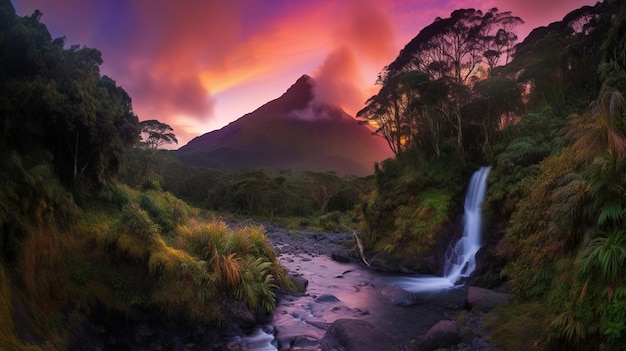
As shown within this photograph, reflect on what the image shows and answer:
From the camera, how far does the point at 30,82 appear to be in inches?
312

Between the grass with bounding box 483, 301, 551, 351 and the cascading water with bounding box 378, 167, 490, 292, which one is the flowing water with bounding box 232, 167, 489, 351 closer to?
the cascading water with bounding box 378, 167, 490, 292

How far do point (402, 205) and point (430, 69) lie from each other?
11914 millimetres

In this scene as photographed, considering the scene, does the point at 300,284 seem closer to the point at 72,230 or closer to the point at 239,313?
the point at 239,313

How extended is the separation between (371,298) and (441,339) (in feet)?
16.7

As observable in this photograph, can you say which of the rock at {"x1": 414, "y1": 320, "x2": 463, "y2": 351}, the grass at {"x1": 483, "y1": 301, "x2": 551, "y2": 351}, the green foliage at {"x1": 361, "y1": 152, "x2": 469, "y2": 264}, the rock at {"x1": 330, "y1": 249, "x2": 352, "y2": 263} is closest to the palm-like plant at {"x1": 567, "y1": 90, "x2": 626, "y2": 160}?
the grass at {"x1": 483, "y1": 301, "x2": 551, "y2": 351}

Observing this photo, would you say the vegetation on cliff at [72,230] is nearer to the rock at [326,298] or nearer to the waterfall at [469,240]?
the rock at [326,298]

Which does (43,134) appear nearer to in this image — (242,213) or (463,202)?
(463,202)

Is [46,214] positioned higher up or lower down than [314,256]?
higher up

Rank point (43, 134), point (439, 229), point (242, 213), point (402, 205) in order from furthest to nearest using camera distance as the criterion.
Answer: point (242, 213) < point (402, 205) < point (439, 229) < point (43, 134)

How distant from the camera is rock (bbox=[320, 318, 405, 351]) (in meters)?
8.22

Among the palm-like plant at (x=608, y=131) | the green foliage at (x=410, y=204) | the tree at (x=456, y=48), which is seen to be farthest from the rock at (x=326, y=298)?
the tree at (x=456, y=48)

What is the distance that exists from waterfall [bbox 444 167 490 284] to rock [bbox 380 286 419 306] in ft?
11.9

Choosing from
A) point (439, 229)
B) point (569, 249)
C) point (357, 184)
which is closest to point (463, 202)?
point (439, 229)

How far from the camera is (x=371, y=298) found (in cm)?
1352
